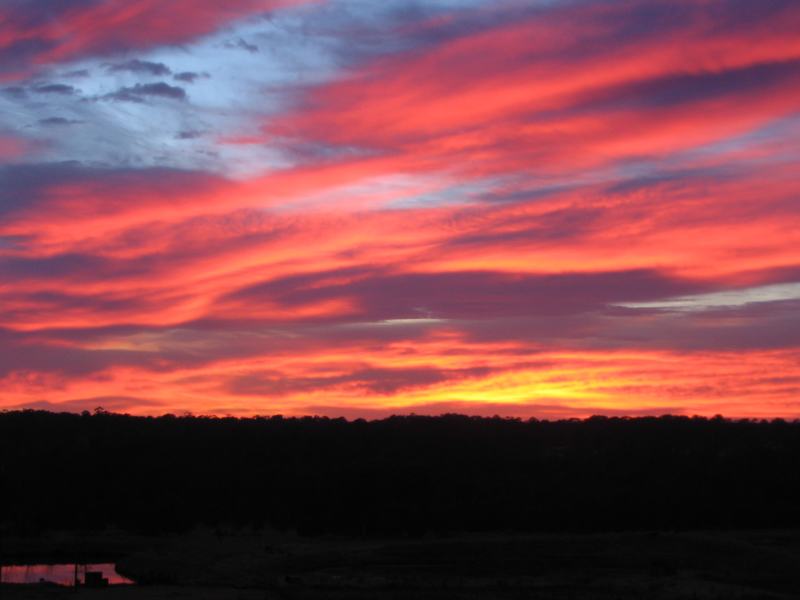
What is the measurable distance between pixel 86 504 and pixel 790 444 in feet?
147

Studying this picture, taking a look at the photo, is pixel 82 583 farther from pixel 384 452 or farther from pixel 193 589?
pixel 384 452

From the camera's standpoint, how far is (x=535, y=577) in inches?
1485

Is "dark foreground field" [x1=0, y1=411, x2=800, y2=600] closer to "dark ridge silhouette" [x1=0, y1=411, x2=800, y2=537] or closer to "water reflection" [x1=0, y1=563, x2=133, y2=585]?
"dark ridge silhouette" [x1=0, y1=411, x2=800, y2=537]

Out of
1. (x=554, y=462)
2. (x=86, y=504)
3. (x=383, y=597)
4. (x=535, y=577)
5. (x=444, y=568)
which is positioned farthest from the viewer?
(x=554, y=462)

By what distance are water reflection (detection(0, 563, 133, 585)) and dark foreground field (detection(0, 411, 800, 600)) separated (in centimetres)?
110

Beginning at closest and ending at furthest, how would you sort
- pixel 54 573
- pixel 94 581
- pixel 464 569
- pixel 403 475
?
1. pixel 94 581
2. pixel 464 569
3. pixel 54 573
4. pixel 403 475

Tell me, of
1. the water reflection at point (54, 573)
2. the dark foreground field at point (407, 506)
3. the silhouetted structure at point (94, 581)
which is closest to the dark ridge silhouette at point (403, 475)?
the dark foreground field at point (407, 506)

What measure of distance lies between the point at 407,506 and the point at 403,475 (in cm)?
492

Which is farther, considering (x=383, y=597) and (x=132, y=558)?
(x=132, y=558)

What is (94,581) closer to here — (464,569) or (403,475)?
(464,569)

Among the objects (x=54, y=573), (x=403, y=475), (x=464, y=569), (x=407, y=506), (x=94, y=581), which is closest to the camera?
(x=94, y=581)

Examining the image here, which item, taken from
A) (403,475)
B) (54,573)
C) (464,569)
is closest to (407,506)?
(403,475)

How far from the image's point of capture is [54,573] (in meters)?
42.6

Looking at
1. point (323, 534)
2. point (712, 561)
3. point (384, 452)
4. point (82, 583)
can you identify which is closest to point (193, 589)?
point (82, 583)
